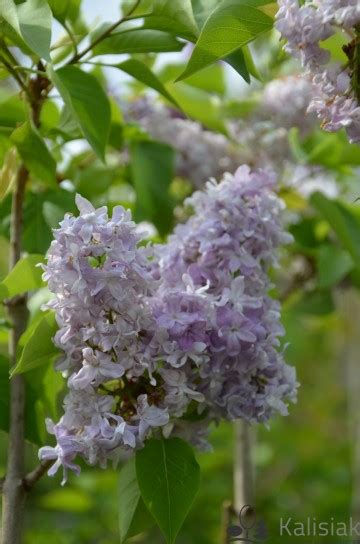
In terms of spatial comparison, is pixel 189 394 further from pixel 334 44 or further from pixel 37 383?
pixel 334 44

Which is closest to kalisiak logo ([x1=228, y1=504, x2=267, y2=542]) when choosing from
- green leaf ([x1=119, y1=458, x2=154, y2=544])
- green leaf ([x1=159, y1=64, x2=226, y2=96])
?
green leaf ([x1=119, y1=458, x2=154, y2=544])

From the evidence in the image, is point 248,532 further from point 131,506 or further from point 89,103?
point 89,103

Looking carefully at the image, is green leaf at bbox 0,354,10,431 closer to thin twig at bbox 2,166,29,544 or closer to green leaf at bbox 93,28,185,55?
thin twig at bbox 2,166,29,544

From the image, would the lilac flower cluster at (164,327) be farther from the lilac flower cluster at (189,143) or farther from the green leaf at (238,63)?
the lilac flower cluster at (189,143)

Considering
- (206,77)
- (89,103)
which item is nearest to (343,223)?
(89,103)

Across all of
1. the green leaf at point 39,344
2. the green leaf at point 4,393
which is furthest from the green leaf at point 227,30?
the green leaf at point 4,393

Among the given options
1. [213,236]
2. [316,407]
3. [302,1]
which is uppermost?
[316,407]

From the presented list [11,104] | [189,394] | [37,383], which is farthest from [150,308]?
[11,104]
